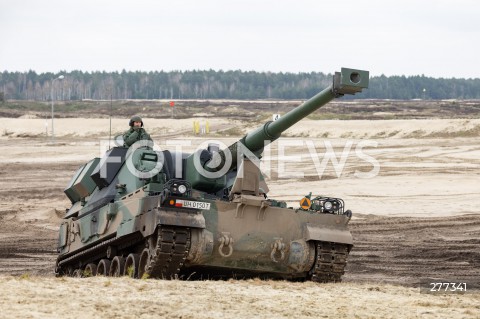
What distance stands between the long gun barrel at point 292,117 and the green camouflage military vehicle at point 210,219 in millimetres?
16

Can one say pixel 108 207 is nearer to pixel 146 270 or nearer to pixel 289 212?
pixel 146 270

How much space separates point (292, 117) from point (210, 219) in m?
2.06

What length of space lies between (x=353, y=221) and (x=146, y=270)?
48.6 feet

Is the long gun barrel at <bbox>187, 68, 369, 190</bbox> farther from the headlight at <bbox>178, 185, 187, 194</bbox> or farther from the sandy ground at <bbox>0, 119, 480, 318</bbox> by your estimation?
the sandy ground at <bbox>0, 119, 480, 318</bbox>

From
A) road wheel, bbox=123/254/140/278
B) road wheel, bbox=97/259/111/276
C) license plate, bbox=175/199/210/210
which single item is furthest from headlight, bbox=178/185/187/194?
road wheel, bbox=97/259/111/276

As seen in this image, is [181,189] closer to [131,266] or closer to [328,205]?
[131,266]

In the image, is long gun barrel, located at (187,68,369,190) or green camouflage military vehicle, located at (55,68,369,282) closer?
long gun barrel, located at (187,68,369,190)

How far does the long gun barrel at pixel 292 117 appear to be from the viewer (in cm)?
1550

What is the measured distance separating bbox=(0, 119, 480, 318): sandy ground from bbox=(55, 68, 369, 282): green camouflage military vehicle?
38.4 inches

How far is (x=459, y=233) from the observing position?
28.7 meters

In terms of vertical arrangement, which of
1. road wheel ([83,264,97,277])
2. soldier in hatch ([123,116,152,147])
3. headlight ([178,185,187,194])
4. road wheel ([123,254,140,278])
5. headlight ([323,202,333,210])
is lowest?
road wheel ([83,264,97,277])

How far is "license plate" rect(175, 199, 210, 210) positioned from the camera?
17047 mm

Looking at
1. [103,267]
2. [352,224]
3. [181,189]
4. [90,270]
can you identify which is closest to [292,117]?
[181,189]

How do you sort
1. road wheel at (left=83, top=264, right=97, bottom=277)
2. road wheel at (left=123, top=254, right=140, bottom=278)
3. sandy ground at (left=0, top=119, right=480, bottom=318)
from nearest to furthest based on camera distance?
sandy ground at (left=0, top=119, right=480, bottom=318) → road wheel at (left=123, top=254, right=140, bottom=278) → road wheel at (left=83, top=264, right=97, bottom=277)
